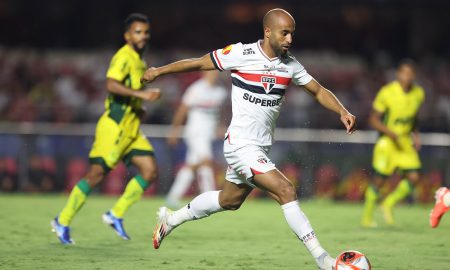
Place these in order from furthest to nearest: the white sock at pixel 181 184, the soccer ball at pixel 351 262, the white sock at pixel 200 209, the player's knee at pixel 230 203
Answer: the white sock at pixel 181 184 < the white sock at pixel 200 209 < the player's knee at pixel 230 203 < the soccer ball at pixel 351 262

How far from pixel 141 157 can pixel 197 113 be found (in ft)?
19.4

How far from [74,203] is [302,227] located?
3.56 metres

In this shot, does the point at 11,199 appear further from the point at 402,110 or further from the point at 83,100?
the point at 402,110

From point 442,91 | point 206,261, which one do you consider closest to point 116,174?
point 442,91

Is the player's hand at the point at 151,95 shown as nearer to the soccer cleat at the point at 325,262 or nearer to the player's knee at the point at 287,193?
the player's knee at the point at 287,193

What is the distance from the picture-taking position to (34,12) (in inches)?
1004

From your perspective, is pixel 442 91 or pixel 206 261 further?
pixel 442 91

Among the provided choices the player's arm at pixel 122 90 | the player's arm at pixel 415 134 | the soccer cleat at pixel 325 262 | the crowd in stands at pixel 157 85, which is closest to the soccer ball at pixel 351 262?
the soccer cleat at pixel 325 262

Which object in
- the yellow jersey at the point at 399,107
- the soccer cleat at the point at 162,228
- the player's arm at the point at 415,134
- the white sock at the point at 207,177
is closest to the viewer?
the soccer cleat at the point at 162,228

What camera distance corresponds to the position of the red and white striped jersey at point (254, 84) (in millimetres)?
→ 8469

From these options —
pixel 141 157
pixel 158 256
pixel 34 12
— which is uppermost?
pixel 34 12

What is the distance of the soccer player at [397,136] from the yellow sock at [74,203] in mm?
4541

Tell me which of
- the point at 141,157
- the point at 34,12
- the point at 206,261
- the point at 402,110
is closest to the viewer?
the point at 206,261

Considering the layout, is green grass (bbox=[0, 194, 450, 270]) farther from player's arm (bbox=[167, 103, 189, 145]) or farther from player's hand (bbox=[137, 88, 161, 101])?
player's hand (bbox=[137, 88, 161, 101])
